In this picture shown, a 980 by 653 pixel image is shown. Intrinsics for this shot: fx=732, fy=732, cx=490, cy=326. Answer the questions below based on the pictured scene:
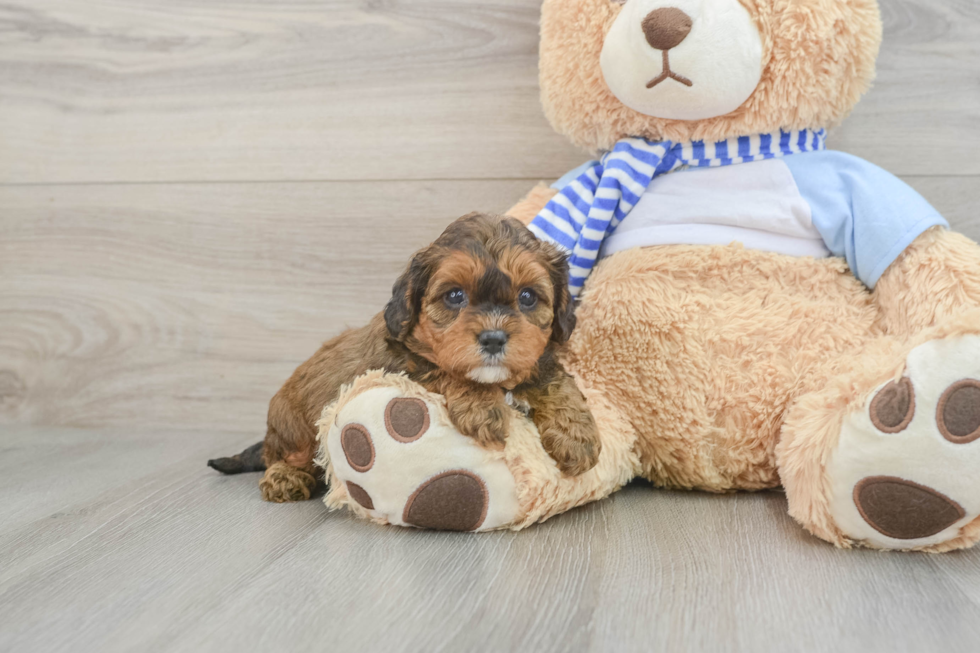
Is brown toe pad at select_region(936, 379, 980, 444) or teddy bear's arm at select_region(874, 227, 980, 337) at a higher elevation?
teddy bear's arm at select_region(874, 227, 980, 337)

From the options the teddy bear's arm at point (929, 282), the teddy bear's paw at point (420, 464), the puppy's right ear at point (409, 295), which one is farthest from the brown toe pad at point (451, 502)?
the teddy bear's arm at point (929, 282)

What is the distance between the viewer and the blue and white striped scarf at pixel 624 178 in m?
1.42

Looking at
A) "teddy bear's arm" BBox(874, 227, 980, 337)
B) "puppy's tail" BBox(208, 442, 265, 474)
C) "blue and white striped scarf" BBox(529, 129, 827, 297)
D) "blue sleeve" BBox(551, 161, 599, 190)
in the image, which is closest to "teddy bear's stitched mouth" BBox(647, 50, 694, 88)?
"blue and white striped scarf" BBox(529, 129, 827, 297)

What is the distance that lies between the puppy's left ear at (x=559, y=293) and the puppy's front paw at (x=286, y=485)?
60cm

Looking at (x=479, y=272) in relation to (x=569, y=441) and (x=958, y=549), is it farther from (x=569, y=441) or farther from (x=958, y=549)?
(x=958, y=549)

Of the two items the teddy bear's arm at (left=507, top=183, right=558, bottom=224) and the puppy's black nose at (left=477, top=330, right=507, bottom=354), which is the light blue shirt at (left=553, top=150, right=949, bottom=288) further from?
the puppy's black nose at (left=477, top=330, right=507, bottom=354)

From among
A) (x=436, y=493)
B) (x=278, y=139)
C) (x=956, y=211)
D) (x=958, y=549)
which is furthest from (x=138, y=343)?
(x=956, y=211)

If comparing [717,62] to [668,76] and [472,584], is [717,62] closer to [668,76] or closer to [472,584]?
[668,76]

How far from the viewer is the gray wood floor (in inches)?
49.2

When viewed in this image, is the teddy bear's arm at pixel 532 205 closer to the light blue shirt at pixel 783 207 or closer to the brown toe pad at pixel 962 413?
the light blue shirt at pixel 783 207

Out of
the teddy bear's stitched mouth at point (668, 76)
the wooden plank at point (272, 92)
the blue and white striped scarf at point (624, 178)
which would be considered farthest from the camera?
the wooden plank at point (272, 92)

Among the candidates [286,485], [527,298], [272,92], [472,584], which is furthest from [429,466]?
[272,92]

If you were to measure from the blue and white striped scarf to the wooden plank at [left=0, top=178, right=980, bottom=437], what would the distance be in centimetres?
47

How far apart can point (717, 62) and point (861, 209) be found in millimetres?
379
